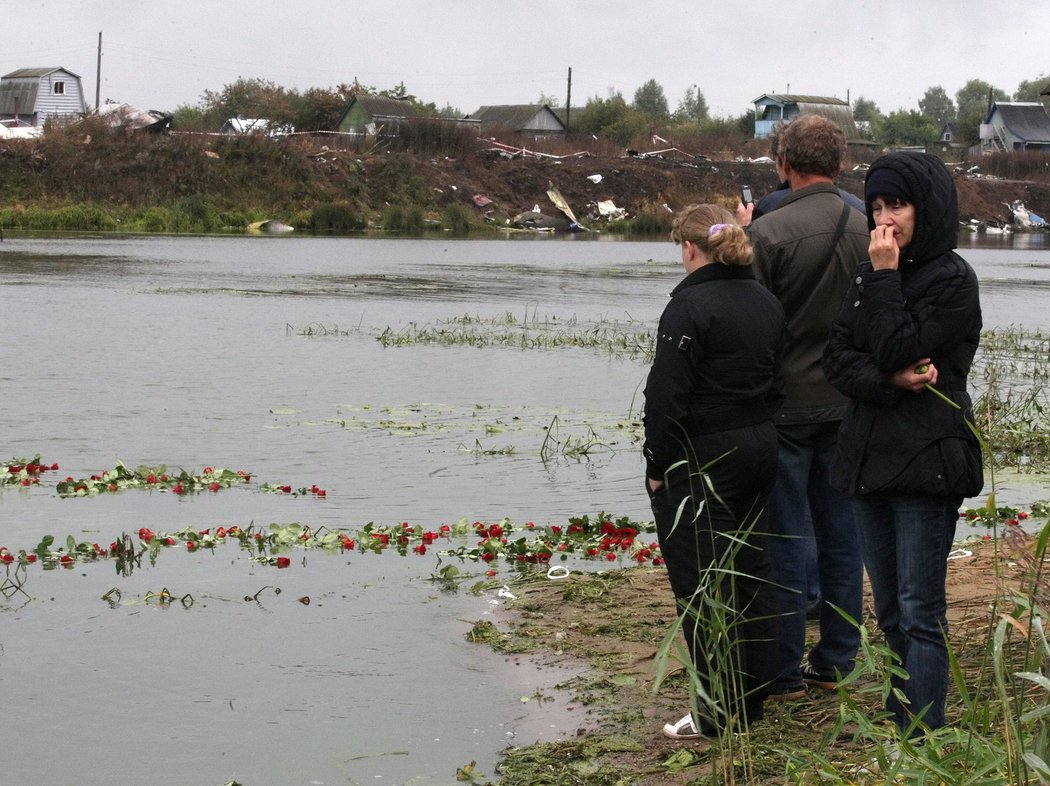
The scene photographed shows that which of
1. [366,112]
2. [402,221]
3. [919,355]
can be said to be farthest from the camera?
[366,112]

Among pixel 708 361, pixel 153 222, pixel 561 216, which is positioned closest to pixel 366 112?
pixel 561 216

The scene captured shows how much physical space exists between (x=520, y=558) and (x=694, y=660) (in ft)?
10.7

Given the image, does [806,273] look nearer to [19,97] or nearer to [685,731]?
[685,731]

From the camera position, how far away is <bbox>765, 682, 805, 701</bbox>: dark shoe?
5.21 meters

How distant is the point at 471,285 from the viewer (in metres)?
31.2

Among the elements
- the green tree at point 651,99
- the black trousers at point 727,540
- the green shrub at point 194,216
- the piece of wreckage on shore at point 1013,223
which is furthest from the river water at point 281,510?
the green tree at point 651,99

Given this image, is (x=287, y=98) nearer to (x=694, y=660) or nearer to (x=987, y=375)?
(x=987, y=375)

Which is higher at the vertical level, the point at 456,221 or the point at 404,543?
the point at 456,221

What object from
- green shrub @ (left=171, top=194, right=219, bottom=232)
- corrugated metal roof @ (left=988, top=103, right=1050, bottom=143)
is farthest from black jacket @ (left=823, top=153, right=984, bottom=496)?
corrugated metal roof @ (left=988, top=103, right=1050, bottom=143)

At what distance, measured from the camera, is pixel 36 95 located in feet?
306

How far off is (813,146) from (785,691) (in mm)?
2016

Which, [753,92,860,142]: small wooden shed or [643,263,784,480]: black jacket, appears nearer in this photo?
[643,263,784,480]: black jacket

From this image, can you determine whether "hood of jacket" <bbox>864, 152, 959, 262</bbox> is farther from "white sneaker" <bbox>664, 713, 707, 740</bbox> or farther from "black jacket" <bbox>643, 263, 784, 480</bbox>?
"white sneaker" <bbox>664, 713, 707, 740</bbox>

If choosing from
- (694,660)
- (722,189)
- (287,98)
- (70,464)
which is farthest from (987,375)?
→ (287,98)
